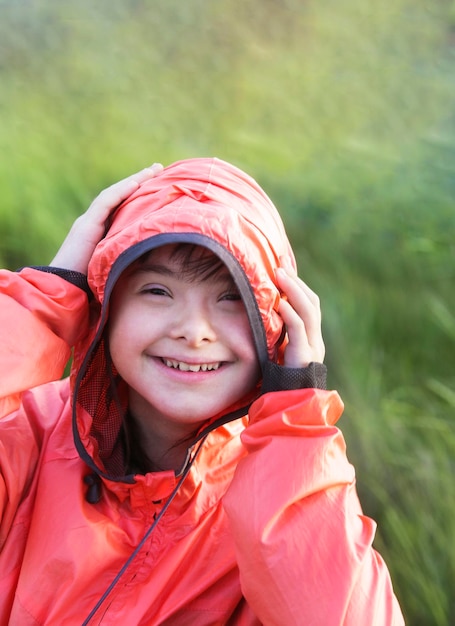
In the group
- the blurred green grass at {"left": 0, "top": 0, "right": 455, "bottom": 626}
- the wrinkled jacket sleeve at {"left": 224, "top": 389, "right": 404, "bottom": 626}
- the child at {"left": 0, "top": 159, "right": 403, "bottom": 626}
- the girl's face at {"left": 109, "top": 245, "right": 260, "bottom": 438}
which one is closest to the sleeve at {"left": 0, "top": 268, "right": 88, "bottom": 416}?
the child at {"left": 0, "top": 159, "right": 403, "bottom": 626}

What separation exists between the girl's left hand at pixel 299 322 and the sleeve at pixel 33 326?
42cm

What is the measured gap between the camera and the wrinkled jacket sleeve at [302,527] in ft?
4.58

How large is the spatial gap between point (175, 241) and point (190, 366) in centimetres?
25

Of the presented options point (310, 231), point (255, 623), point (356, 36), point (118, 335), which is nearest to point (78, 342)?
point (118, 335)

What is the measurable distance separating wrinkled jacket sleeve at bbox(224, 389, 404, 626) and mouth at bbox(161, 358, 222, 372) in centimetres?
12

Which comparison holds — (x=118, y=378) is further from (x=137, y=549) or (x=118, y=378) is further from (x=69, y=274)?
(x=137, y=549)

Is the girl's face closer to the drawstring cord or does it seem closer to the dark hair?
the dark hair

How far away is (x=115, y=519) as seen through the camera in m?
1.63

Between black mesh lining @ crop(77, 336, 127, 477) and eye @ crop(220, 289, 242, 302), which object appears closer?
eye @ crop(220, 289, 242, 302)

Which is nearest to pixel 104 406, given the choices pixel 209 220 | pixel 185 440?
pixel 185 440

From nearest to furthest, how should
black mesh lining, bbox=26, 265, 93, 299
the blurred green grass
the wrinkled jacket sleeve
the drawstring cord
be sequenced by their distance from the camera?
1. the wrinkled jacket sleeve
2. the drawstring cord
3. black mesh lining, bbox=26, 265, 93, 299
4. the blurred green grass

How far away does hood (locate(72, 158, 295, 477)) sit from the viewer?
58.0 inches

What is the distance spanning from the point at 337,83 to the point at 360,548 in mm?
2110

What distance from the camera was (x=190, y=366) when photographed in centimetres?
154
